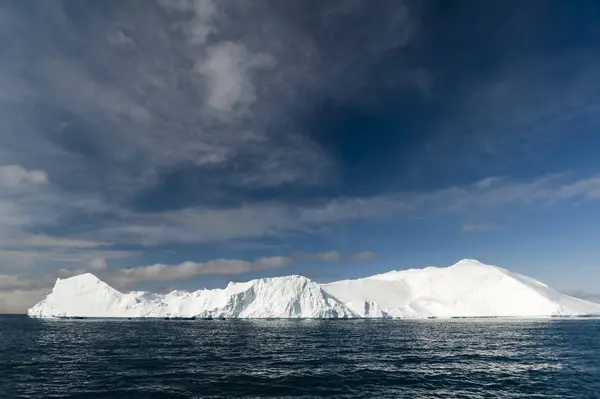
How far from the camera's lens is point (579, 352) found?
6525cm

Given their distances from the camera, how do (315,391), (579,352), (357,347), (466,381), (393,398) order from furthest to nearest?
(357,347)
(579,352)
(466,381)
(315,391)
(393,398)

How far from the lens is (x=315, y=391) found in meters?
36.9

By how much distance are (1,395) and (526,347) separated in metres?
79.3

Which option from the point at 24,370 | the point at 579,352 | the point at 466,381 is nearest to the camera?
the point at 466,381

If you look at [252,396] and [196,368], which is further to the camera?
[196,368]

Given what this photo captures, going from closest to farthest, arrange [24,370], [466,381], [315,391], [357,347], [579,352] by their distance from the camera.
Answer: [315,391], [466,381], [24,370], [579,352], [357,347]

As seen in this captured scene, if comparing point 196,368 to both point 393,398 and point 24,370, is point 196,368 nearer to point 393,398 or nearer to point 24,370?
point 24,370

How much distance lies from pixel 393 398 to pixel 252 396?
12.6 m

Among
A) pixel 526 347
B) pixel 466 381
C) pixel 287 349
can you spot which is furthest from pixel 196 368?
pixel 526 347

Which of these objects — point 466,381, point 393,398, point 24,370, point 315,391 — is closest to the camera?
point 393,398

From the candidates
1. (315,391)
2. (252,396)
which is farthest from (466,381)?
(252,396)

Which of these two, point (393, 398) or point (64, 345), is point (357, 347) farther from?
point (64, 345)

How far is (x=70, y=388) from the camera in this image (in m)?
37.6

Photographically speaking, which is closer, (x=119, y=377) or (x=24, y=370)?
(x=119, y=377)
